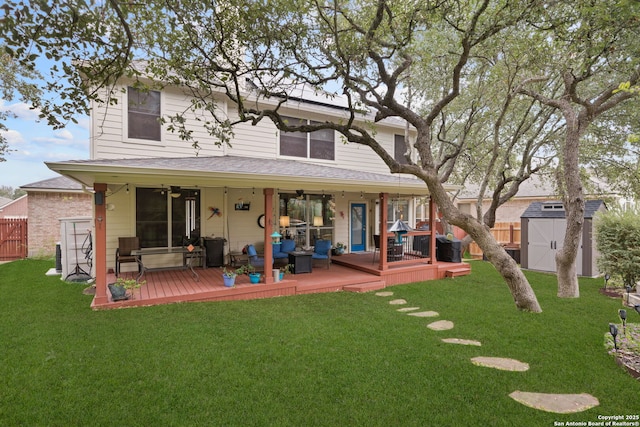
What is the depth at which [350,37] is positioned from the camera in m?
5.62

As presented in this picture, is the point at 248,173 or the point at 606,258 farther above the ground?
the point at 248,173

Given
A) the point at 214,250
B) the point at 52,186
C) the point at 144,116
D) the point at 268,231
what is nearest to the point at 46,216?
the point at 52,186

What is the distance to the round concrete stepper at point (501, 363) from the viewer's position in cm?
373

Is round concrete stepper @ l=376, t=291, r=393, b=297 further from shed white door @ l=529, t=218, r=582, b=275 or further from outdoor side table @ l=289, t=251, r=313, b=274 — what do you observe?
shed white door @ l=529, t=218, r=582, b=275

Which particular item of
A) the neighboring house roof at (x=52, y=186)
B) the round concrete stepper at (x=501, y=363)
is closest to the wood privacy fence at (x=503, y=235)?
the round concrete stepper at (x=501, y=363)

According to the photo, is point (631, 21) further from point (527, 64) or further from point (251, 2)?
point (251, 2)

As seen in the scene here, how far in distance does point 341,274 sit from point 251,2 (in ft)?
20.4

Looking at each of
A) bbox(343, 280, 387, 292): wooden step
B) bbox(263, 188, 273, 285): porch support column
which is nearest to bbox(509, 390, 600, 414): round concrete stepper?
bbox(343, 280, 387, 292): wooden step

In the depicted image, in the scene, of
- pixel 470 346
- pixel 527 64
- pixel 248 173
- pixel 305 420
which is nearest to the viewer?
pixel 305 420

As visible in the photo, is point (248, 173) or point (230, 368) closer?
point (230, 368)

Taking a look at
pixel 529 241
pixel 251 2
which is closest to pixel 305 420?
pixel 251 2

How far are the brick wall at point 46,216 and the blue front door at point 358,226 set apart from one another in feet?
33.1

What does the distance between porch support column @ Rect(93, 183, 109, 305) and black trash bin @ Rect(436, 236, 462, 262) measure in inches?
360

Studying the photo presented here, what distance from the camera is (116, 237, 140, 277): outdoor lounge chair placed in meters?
7.38
